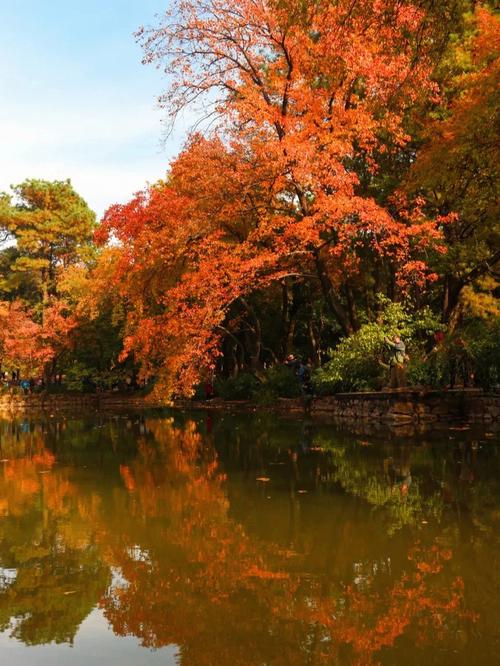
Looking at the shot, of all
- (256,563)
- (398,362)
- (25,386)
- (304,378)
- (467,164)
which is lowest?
(256,563)

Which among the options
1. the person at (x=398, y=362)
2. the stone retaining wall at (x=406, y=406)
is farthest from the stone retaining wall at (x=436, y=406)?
the person at (x=398, y=362)

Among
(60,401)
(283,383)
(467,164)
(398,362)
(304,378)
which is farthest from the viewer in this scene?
(60,401)

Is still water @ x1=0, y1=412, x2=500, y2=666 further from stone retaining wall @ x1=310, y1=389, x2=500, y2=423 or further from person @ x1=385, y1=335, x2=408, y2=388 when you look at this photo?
person @ x1=385, y1=335, x2=408, y2=388

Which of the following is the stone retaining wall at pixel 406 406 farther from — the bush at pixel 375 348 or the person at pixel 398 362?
the bush at pixel 375 348

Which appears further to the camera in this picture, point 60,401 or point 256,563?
point 60,401

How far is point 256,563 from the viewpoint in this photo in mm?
4805

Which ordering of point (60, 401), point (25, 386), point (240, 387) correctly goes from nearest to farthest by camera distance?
point (240, 387) → point (60, 401) → point (25, 386)

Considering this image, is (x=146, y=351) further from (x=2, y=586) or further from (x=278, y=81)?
(x=2, y=586)

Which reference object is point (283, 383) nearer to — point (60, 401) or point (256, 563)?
point (60, 401)

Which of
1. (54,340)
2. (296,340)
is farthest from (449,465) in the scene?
(54,340)

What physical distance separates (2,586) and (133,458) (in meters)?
6.83

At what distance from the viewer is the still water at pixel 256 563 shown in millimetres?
3457

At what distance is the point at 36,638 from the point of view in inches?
146

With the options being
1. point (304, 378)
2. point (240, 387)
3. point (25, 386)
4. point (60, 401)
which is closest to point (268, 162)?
point (304, 378)
